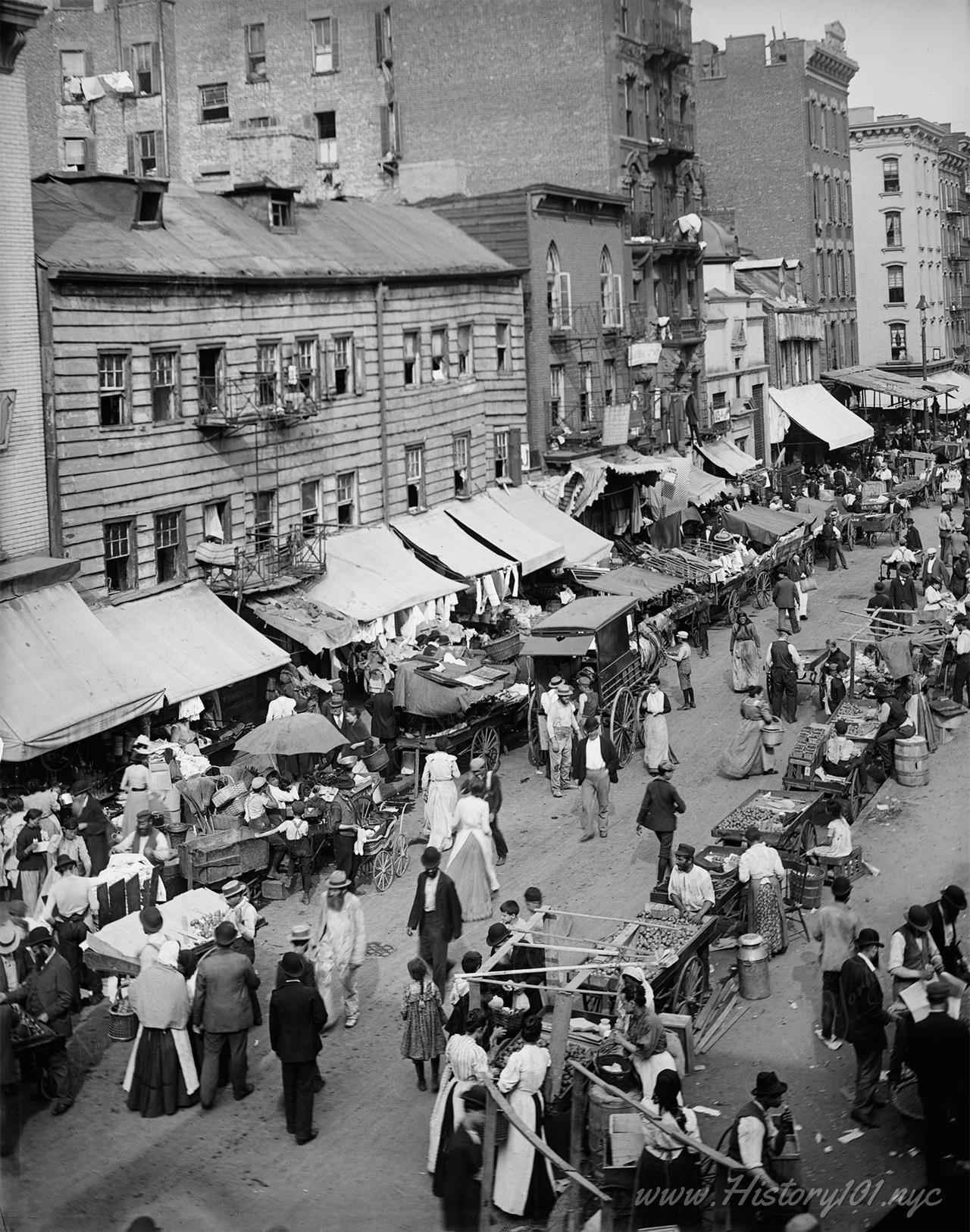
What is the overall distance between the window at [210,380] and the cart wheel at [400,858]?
11.4m

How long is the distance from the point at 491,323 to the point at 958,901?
2787 centimetres

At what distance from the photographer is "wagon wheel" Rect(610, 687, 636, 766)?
86.9 ft

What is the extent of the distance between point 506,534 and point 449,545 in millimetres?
2276

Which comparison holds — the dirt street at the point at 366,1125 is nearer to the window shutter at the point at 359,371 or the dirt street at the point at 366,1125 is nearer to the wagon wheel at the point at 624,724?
the wagon wheel at the point at 624,724

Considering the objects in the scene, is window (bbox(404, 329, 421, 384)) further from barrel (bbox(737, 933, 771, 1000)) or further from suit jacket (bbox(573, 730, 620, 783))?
barrel (bbox(737, 933, 771, 1000))

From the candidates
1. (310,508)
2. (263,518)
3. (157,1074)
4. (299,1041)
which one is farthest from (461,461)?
(299,1041)

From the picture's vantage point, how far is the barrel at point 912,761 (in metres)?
24.2

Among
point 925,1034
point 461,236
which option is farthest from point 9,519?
point 461,236

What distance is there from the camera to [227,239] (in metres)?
31.5

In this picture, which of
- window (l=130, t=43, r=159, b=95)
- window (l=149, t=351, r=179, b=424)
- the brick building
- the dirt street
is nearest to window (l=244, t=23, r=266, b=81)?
window (l=130, t=43, r=159, b=95)

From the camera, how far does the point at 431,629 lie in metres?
32.0

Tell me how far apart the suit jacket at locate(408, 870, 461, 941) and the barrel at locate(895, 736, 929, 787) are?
1003cm

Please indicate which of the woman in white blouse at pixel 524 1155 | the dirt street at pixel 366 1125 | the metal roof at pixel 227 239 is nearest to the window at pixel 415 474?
the metal roof at pixel 227 239

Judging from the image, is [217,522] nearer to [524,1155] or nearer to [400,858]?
[400,858]
